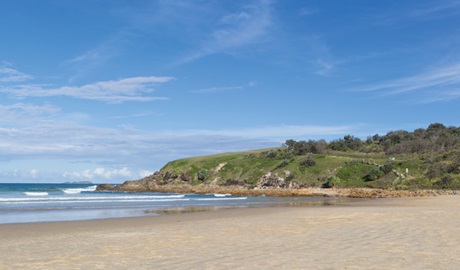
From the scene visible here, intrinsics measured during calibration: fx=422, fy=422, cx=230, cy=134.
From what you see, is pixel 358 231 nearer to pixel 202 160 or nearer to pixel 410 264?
pixel 410 264

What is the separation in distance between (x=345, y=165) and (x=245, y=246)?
64.2 meters

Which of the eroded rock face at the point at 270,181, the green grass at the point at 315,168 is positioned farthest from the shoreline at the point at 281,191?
the green grass at the point at 315,168

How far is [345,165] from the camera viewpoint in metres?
74.4

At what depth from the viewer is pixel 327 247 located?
1261cm

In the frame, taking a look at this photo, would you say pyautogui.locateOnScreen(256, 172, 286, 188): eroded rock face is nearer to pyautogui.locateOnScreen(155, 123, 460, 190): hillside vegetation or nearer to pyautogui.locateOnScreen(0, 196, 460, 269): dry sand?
pyautogui.locateOnScreen(155, 123, 460, 190): hillside vegetation

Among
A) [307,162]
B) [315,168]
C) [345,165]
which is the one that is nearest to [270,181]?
[307,162]

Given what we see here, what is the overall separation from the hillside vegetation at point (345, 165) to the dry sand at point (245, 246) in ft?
142

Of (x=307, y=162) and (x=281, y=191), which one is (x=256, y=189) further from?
(x=307, y=162)

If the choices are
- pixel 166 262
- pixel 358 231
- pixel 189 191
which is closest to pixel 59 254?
pixel 166 262

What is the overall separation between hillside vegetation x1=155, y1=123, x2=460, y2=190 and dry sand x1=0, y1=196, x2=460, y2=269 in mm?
43227

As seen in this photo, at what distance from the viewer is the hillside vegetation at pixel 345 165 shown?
61438 mm

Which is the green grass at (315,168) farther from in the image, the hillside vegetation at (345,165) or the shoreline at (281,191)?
the shoreline at (281,191)

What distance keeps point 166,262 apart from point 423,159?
2591 inches

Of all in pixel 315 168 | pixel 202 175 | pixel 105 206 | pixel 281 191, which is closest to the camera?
pixel 105 206
